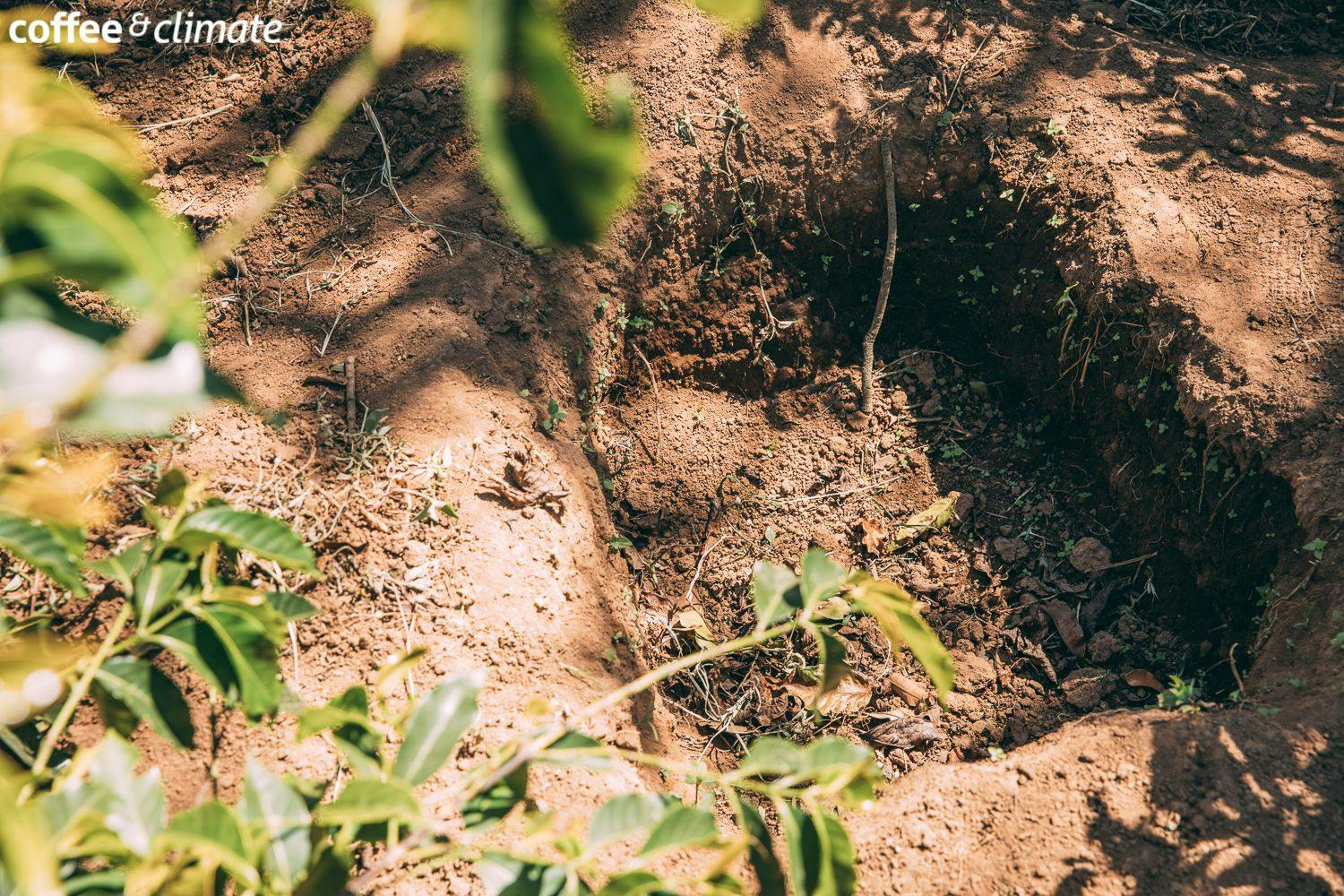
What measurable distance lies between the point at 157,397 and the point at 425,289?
2.29 meters

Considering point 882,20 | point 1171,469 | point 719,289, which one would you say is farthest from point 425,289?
point 1171,469

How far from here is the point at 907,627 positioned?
3.84ft

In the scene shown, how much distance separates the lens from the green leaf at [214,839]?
0.95m

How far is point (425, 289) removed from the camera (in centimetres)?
295

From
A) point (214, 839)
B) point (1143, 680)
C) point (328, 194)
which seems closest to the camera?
point (214, 839)

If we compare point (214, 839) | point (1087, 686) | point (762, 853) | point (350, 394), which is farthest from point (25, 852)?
point (1087, 686)

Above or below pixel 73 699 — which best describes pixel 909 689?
below

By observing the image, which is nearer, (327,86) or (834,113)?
(327,86)

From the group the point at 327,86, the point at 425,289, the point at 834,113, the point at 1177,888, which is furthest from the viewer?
the point at 834,113

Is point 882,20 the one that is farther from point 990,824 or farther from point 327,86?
point 990,824

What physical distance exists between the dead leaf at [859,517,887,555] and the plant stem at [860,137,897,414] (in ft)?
1.85

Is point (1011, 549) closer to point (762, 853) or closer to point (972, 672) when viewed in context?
point (972, 672)

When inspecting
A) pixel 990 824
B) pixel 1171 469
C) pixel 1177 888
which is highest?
pixel 1171 469

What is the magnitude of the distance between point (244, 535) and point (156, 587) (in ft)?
0.46
